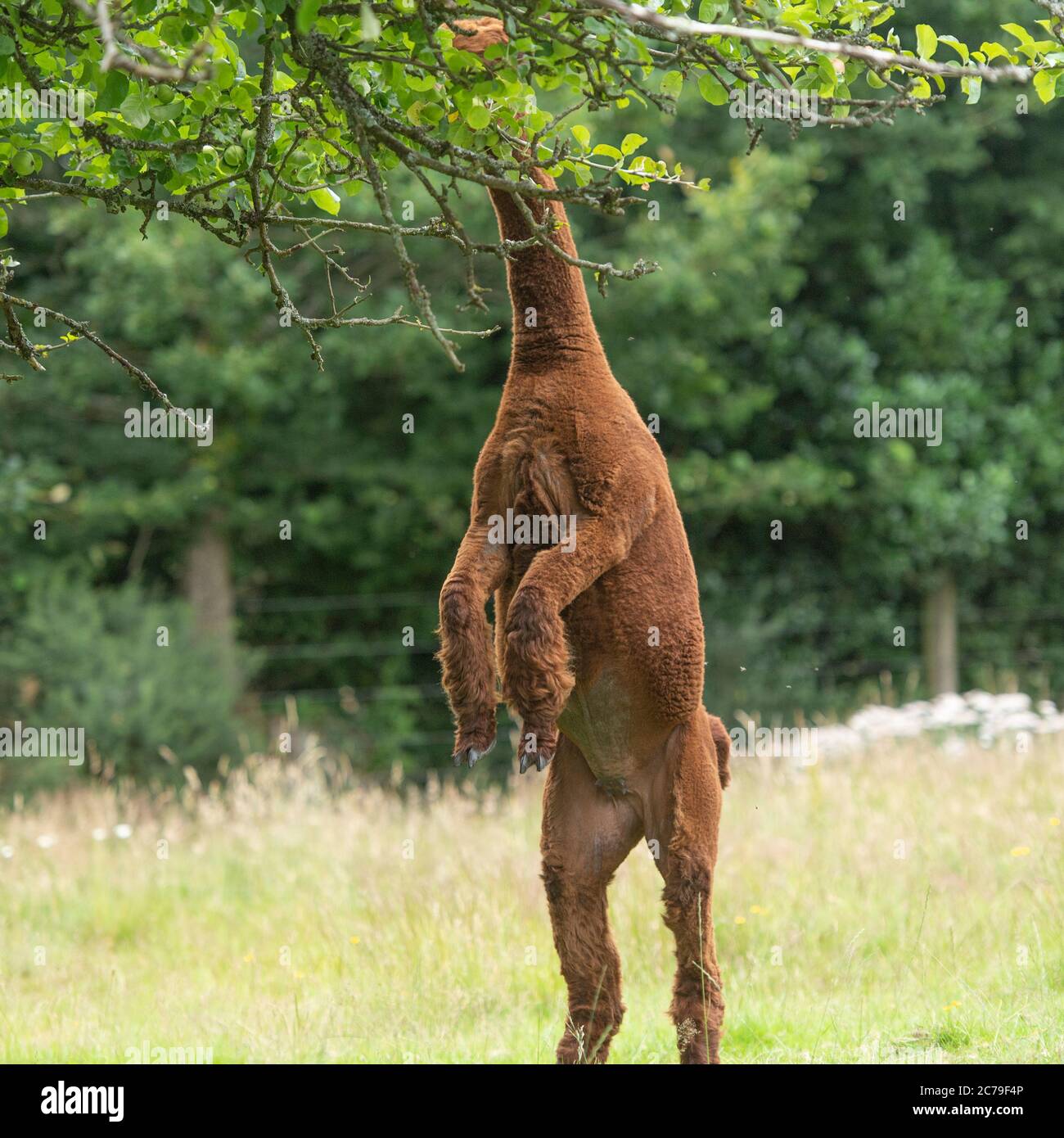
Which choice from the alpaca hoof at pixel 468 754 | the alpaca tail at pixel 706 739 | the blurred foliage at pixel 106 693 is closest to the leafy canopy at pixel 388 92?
the alpaca hoof at pixel 468 754

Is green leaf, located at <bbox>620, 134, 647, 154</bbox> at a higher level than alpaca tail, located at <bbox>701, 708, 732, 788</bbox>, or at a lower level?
higher

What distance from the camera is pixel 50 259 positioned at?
13.5 metres

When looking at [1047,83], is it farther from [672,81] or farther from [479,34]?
[479,34]

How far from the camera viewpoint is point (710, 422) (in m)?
14.2

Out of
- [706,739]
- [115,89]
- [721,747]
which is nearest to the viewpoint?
[115,89]

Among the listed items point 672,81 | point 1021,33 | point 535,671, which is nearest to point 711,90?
point 672,81

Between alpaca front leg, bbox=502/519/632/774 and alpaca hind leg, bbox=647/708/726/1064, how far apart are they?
505 mm

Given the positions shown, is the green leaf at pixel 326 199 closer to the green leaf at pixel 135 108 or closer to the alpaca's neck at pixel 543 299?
the alpaca's neck at pixel 543 299

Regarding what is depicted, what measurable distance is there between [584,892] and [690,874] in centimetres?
30

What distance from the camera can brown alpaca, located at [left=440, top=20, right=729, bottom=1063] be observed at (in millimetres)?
3703

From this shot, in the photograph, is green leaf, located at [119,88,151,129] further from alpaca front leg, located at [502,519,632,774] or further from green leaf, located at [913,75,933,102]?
green leaf, located at [913,75,933,102]

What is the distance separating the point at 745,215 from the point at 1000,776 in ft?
21.9

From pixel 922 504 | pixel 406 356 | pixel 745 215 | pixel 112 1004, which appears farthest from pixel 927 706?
pixel 112 1004

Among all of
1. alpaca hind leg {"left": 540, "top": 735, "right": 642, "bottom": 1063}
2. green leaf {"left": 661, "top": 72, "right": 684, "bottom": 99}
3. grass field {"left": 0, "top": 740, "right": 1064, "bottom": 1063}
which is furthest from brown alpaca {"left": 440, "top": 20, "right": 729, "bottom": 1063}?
grass field {"left": 0, "top": 740, "right": 1064, "bottom": 1063}
